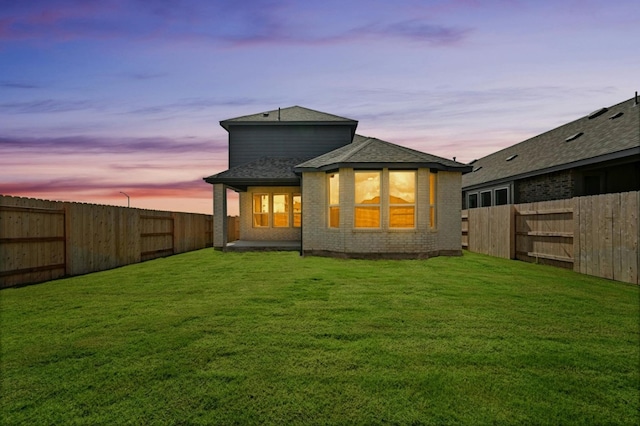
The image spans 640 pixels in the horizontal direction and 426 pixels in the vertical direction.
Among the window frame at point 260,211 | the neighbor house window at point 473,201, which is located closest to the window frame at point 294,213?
the window frame at point 260,211

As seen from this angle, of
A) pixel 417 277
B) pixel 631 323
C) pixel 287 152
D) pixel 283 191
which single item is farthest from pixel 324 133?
pixel 631 323

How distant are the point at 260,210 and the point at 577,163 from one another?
47.3 feet

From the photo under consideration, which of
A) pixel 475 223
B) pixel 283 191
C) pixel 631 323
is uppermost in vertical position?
pixel 283 191

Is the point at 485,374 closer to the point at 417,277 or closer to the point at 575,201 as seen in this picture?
the point at 417,277

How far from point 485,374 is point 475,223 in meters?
14.1

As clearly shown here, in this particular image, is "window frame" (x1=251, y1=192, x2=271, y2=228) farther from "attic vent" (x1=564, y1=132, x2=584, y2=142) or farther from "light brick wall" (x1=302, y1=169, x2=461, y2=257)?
"attic vent" (x1=564, y1=132, x2=584, y2=142)

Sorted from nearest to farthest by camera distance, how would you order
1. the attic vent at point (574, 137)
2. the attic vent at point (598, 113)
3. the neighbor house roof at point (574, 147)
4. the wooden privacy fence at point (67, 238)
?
the wooden privacy fence at point (67, 238) < the neighbor house roof at point (574, 147) < the attic vent at point (574, 137) < the attic vent at point (598, 113)

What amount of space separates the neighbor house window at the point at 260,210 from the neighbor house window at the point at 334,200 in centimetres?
632

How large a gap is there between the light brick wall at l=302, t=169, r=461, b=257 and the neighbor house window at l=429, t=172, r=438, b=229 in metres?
0.22

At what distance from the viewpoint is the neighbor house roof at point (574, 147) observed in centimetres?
1327

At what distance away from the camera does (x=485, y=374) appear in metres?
3.76

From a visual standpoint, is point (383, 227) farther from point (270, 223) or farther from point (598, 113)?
point (598, 113)

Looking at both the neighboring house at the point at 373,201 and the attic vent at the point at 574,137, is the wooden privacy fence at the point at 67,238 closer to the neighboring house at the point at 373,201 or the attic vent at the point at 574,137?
the neighboring house at the point at 373,201

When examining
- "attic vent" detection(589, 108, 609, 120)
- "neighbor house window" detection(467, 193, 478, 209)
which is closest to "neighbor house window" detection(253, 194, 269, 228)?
"neighbor house window" detection(467, 193, 478, 209)
